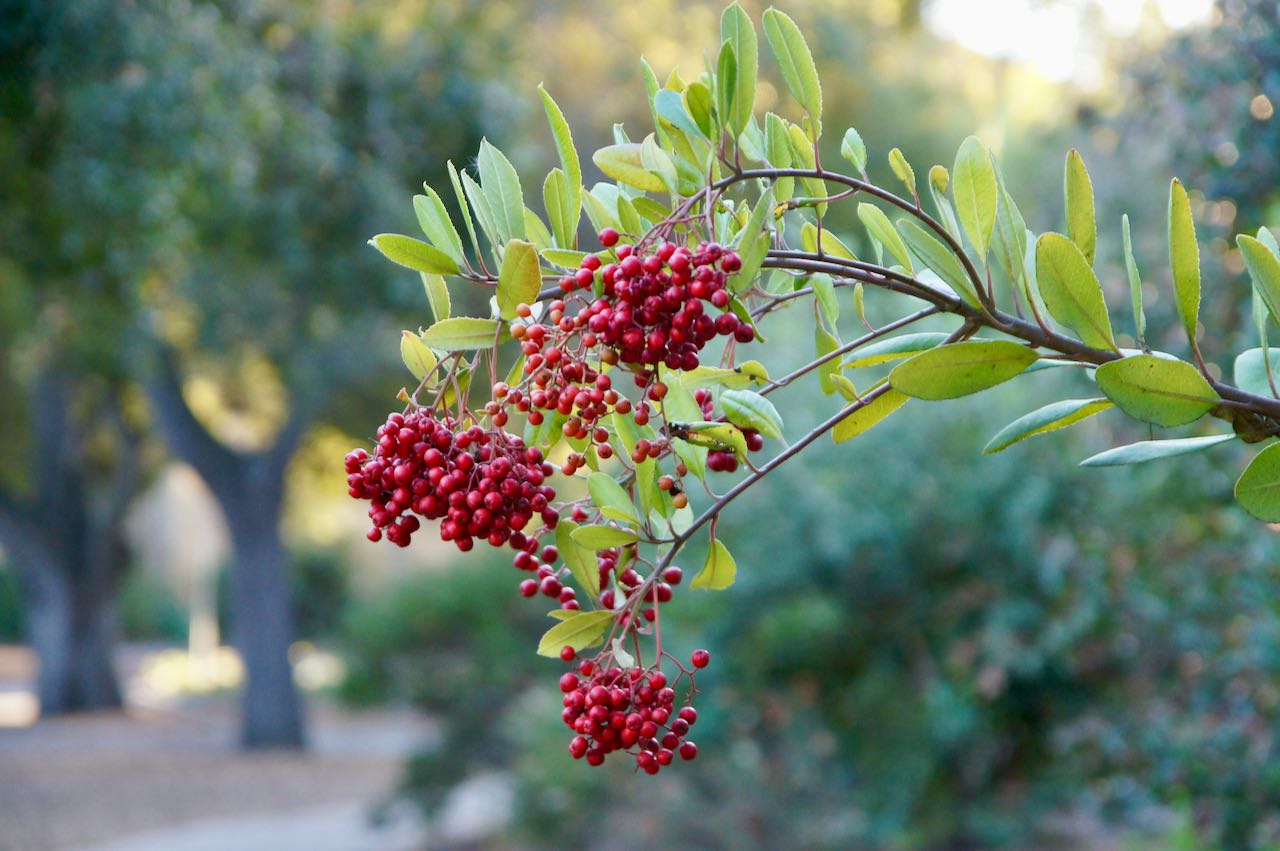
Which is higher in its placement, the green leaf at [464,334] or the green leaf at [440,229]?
the green leaf at [440,229]

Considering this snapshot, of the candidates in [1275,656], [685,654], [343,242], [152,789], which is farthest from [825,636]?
[152,789]

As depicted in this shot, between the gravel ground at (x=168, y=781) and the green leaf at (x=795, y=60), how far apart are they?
853cm

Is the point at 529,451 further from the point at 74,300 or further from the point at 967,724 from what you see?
the point at 74,300

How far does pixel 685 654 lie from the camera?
5.60 metres

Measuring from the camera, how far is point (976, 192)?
3.84ft

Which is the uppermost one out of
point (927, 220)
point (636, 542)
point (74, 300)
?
point (74, 300)

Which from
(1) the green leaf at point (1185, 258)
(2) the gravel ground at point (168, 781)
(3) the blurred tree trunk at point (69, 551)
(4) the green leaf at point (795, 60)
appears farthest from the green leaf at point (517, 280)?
(3) the blurred tree trunk at point (69, 551)

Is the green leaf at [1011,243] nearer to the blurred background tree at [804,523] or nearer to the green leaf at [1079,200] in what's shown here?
the green leaf at [1079,200]

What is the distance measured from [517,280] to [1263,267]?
69cm

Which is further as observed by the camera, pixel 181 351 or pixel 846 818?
pixel 181 351

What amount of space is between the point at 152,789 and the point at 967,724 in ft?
31.8

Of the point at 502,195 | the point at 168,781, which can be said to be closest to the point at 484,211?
the point at 502,195

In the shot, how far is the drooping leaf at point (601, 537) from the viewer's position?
3.73ft

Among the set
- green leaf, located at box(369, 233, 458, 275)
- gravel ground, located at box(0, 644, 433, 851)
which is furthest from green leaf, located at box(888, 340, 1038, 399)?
gravel ground, located at box(0, 644, 433, 851)
